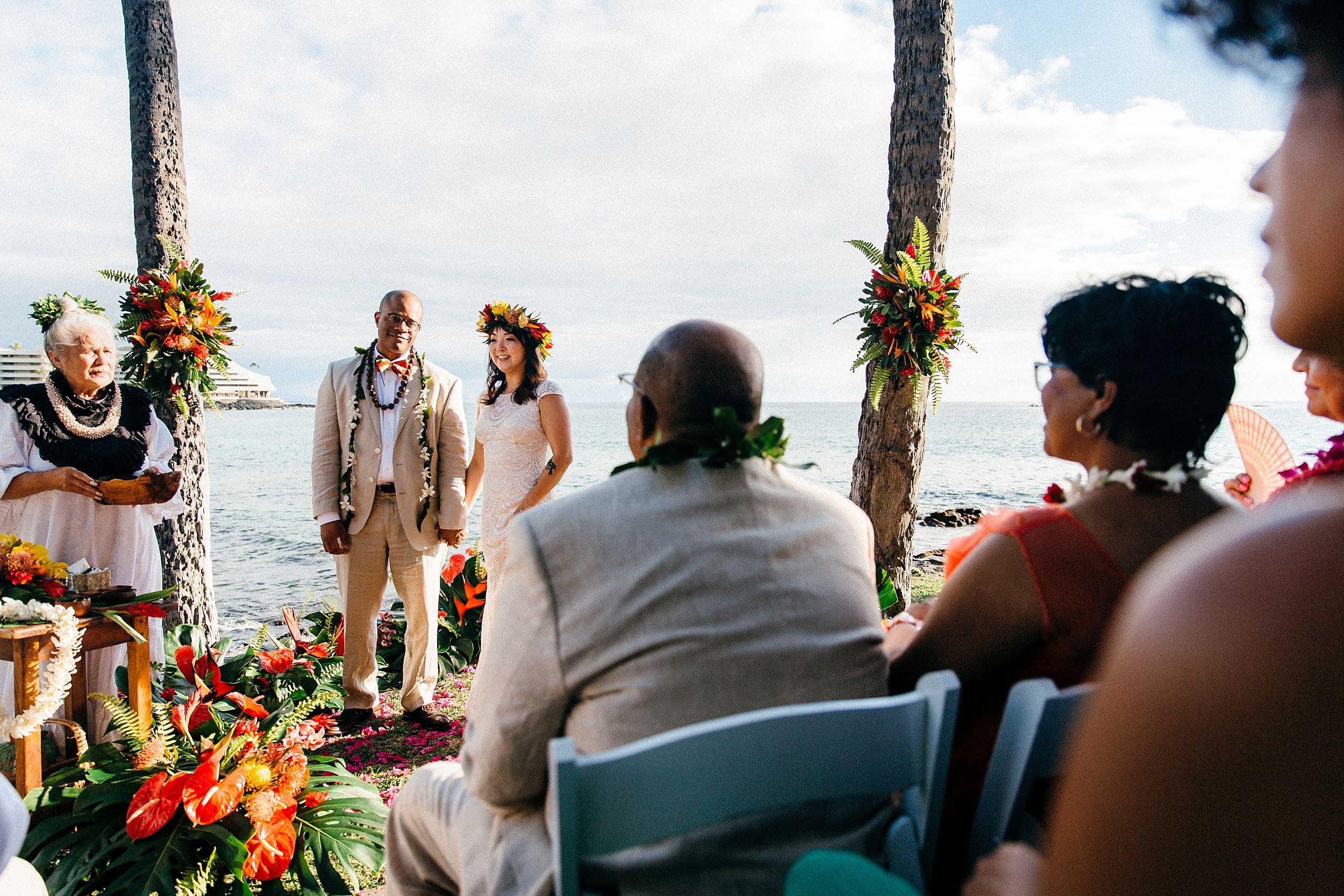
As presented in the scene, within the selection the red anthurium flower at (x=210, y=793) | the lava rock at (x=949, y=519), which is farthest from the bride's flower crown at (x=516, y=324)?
the lava rock at (x=949, y=519)

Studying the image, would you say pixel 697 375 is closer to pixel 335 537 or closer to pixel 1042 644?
pixel 1042 644

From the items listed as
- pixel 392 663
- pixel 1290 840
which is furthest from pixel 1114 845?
pixel 392 663

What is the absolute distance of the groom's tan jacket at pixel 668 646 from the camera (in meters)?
1.38

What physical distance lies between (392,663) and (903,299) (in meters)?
3.81

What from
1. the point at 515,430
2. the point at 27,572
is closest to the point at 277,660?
the point at 27,572

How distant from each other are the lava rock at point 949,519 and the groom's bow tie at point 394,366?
15653 millimetres

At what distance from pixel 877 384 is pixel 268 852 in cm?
352

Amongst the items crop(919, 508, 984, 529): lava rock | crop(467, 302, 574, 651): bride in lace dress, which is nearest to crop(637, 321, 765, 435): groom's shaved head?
crop(467, 302, 574, 651): bride in lace dress

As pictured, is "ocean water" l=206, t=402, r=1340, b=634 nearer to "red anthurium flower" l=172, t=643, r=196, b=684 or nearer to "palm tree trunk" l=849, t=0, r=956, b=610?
"palm tree trunk" l=849, t=0, r=956, b=610

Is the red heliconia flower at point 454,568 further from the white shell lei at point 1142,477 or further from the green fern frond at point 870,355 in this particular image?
the white shell lei at point 1142,477

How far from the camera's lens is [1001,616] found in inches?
57.4

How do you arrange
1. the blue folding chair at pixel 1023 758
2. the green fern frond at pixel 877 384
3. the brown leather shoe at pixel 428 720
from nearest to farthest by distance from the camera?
the blue folding chair at pixel 1023 758
the brown leather shoe at pixel 428 720
the green fern frond at pixel 877 384

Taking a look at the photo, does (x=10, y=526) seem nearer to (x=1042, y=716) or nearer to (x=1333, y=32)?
(x=1042, y=716)

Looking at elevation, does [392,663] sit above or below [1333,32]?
below
